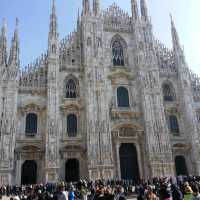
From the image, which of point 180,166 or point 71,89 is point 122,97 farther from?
point 180,166

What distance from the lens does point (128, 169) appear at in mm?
26734

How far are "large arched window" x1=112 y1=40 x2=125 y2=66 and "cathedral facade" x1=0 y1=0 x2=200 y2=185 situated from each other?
116 millimetres

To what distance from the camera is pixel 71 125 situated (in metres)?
26.7

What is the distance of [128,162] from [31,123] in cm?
1004

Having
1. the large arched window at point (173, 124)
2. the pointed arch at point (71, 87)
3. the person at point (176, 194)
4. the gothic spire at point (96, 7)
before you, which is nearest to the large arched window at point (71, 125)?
the pointed arch at point (71, 87)

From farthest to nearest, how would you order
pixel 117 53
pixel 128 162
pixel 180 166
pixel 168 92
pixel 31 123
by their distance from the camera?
pixel 117 53, pixel 168 92, pixel 180 166, pixel 128 162, pixel 31 123

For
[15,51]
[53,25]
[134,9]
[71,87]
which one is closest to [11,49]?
[15,51]

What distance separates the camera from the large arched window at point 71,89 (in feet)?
91.6

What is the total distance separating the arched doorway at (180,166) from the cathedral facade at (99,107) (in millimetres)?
100

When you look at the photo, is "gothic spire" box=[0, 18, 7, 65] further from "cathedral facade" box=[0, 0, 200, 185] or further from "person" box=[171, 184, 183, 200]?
"person" box=[171, 184, 183, 200]

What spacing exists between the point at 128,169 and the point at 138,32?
15596 millimetres

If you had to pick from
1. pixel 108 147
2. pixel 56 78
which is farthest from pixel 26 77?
pixel 108 147

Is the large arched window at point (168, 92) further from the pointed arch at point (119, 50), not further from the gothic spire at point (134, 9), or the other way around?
the gothic spire at point (134, 9)

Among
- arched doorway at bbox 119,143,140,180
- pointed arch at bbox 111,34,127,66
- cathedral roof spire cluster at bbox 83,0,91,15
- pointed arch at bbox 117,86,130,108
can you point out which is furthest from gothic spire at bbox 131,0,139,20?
arched doorway at bbox 119,143,140,180
